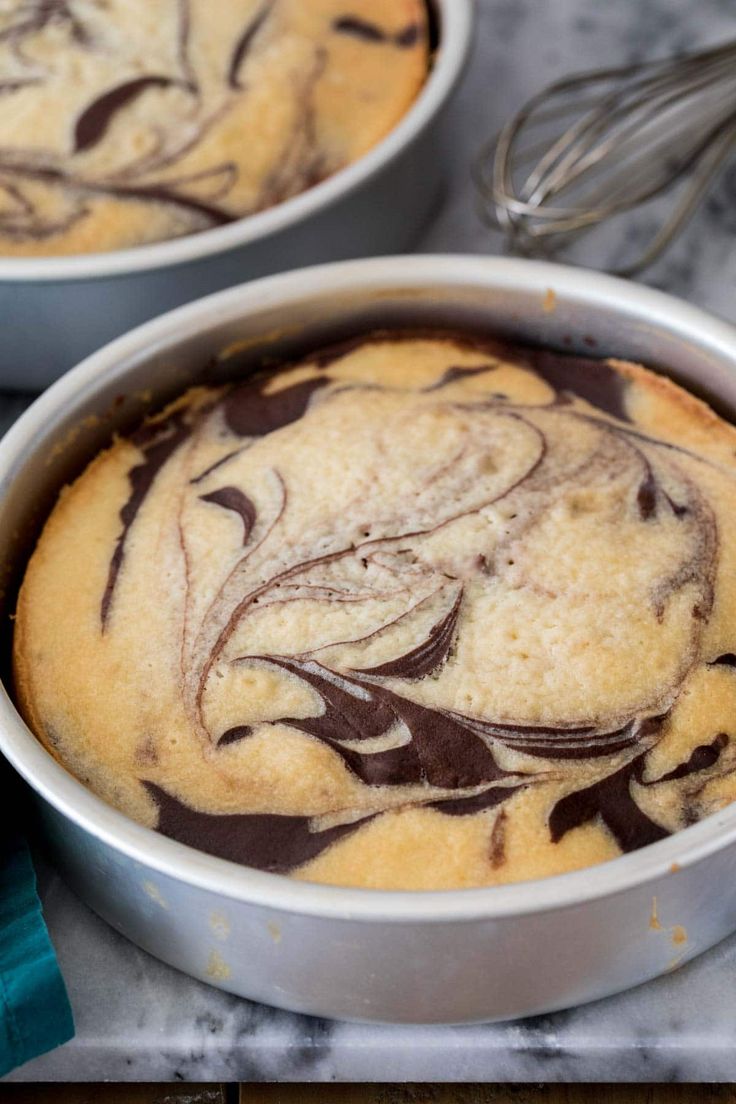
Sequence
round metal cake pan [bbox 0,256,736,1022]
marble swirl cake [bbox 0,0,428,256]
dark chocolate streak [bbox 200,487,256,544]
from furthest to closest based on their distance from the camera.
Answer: marble swirl cake [bbox 0,0,428,256] → dark chocolate streak [bbox 200,487,256,544] → round metal cake pan [bbox 0,256,736,1022]

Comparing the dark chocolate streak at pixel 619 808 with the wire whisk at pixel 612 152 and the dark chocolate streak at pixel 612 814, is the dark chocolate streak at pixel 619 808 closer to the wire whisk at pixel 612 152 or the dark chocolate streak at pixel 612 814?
the dark chocolate streak at pixel 612 814

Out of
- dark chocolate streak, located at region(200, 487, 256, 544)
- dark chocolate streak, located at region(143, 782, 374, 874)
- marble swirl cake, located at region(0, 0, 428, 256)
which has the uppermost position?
marble swirl cake, located at region(0, 0, 428, 256)

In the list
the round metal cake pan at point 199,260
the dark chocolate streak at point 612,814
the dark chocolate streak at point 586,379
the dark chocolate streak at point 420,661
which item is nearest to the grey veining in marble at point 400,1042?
the dark chocolate streak at point 612,814

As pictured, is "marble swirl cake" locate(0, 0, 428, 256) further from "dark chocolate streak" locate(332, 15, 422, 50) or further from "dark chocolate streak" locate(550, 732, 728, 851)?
"dark chocolate streak" locate(550, 732, 728, 851)

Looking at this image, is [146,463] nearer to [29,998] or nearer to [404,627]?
[404,627]

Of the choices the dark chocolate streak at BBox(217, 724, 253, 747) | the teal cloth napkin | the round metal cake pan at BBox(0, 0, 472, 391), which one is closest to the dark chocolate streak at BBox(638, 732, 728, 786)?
the dark chocolate streak at BBox(217, 724, 253, 747)

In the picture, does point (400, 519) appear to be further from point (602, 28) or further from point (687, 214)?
point (602, 28)
